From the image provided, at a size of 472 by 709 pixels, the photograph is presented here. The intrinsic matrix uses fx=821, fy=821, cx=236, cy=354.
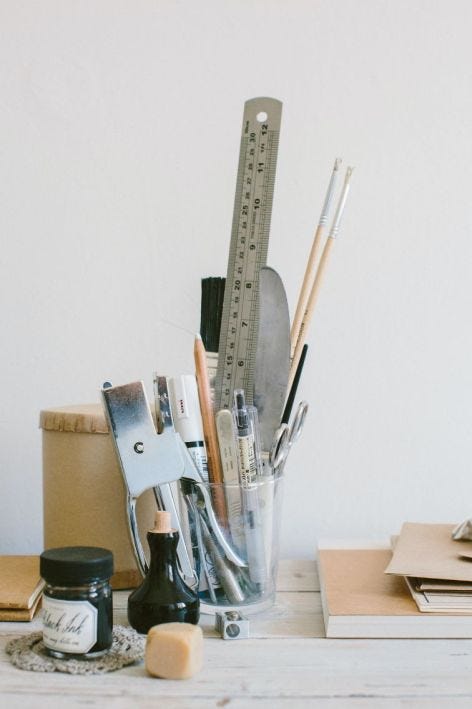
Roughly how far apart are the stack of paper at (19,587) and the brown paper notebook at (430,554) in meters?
0.29

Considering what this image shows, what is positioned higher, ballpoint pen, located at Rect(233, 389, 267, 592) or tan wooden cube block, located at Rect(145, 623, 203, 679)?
ballpoint pen, located at Rect(233, 389, 267, 592)

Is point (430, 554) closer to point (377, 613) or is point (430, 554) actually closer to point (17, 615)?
point (377, 613)

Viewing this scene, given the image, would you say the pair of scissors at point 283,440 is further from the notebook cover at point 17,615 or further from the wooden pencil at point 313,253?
the notebook cover at point 17,615

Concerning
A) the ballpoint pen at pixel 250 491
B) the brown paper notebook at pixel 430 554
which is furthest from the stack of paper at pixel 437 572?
the ballpoint pen at pixel 250 491

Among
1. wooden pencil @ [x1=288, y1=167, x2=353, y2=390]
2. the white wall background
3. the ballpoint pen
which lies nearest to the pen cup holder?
the ballpoint pen

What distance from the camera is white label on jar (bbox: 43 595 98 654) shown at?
21.9 inches

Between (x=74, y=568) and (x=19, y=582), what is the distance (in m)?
0.17

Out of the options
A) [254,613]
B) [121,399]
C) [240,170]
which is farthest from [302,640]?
[240,170]

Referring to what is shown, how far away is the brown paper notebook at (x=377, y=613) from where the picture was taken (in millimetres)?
615

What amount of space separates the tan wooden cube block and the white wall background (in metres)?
0.40

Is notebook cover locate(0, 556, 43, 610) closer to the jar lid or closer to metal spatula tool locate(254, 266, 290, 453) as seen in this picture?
the jar lid

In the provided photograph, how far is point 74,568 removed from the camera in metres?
0.55

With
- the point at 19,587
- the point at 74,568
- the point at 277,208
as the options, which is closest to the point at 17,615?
the point at 19,587

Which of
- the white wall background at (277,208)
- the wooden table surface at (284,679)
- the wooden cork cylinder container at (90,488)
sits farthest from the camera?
the white wall background at (277,208)
